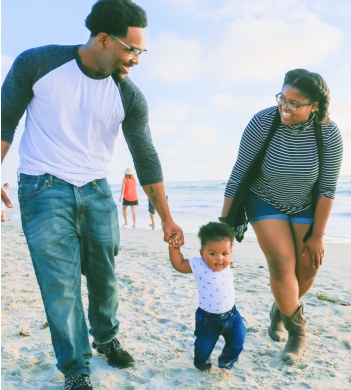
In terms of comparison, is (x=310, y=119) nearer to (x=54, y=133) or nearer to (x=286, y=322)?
(x=286, y=322)

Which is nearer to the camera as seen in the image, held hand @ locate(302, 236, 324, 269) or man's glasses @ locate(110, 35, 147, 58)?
man's glasses @ locate(110, 35, 147, 58)

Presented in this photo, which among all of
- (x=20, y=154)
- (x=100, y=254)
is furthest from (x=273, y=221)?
(x=20, y=154)

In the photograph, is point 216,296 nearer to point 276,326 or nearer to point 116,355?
point 116,355

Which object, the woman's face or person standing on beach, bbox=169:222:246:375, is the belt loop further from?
the woman's face

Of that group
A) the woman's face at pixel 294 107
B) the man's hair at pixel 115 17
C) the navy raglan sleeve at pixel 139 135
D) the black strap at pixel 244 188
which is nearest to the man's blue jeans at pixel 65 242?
the navy raglan sleeve at pixel 139 135

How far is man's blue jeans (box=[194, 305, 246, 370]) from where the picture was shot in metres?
3.06

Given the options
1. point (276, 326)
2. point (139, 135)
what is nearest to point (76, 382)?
point (139, 135)

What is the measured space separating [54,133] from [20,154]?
28cm

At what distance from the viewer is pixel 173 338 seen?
3.81 metres

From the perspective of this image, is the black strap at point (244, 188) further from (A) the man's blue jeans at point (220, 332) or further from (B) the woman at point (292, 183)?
(A) the man's blue jeans at point (220, 332)

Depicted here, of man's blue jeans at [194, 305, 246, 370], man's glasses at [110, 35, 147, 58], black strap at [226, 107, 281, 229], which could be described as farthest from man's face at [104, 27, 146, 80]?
man's blue jeans at [194, 305, 246, 370]

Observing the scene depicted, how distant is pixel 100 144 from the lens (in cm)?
288

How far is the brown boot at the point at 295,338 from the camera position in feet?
10.9

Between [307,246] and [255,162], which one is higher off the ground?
[255,162]
